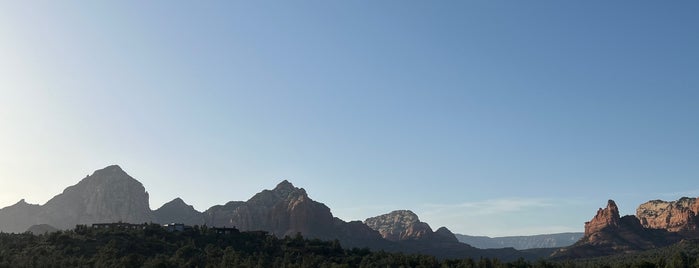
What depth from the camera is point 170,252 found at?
159500 mm

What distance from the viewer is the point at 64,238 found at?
527 feet

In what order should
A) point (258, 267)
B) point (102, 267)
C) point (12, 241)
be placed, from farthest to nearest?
point (12, 241) < point (258, 267) < point (102, 267)

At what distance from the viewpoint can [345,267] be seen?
487 ft

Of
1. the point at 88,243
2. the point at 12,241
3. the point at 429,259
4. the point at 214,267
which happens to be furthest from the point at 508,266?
the point at 12,241

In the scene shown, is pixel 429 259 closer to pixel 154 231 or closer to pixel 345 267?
pixel 345 267

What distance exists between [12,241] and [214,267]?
64.1 metres

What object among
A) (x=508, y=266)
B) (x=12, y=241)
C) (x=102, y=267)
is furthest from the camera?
(x=508, y=266)

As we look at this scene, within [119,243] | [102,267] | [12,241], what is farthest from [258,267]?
[12,241]

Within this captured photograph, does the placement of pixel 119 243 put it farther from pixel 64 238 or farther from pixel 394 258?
pixel 394 258

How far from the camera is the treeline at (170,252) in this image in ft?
452

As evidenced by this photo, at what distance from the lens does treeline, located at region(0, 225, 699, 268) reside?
138m

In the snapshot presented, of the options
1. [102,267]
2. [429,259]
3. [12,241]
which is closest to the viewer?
[102,267]

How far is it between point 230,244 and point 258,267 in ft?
158

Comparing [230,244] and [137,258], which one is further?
[230,244]
